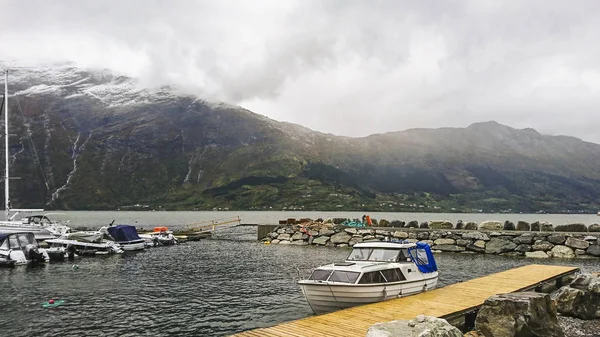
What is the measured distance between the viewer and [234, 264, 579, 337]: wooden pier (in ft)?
57.2

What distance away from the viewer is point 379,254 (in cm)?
2736

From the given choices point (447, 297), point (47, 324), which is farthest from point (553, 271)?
point (47, 324)

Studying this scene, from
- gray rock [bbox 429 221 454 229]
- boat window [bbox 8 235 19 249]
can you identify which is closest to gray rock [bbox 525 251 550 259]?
gray rock [bbox 429 221 454 229]

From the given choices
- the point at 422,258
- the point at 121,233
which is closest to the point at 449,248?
the point at 422,258

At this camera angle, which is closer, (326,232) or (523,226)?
(523,226)

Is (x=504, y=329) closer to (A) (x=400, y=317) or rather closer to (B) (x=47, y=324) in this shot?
(A) (x=400, y=317)

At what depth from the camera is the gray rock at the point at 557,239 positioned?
53.8 meters

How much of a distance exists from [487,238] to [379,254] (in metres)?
37.3

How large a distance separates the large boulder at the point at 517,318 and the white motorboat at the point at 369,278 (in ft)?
21.8

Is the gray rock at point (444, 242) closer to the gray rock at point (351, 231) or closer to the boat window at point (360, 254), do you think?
the gray rock at point (351, 231)

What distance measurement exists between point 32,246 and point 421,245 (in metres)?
47.8

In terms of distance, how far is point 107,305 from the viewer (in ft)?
97.5

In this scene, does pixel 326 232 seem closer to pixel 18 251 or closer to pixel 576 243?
pixel 576 243

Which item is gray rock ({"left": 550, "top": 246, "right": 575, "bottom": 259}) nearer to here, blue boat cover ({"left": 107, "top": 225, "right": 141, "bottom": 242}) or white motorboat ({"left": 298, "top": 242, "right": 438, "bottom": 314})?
white motorboat ({"left": 298, "top": 242, "right": 438, "bottom": 314})
